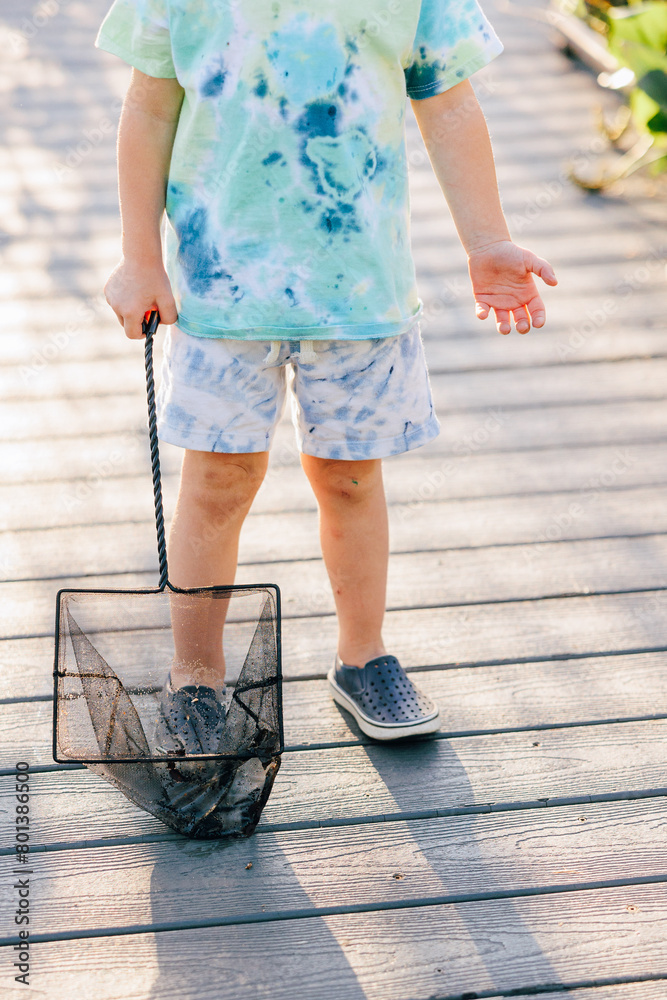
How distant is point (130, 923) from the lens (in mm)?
A: 1196

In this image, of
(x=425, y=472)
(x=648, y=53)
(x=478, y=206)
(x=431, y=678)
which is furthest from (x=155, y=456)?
(x=648, y=53)

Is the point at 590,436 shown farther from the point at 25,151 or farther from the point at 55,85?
the point at 55,85

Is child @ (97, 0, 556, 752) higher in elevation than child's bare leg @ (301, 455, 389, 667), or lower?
higher

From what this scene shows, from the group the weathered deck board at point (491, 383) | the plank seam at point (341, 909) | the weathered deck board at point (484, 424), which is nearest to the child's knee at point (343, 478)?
the plank seam at point (341, 909)

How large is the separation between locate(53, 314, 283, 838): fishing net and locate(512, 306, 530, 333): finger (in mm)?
453

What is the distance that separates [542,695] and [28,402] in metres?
1.38

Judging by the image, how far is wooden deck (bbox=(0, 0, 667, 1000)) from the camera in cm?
118

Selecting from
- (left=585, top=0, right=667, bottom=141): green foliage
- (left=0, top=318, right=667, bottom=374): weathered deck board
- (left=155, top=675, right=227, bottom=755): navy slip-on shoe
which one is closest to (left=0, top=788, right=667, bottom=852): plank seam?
(left=155, top=675, right=227, bottom=755): navy slip-on shoe

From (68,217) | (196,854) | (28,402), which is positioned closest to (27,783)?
(196,854)

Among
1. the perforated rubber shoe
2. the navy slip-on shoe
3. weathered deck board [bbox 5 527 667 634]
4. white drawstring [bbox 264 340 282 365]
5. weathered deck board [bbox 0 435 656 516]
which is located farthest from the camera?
weathered deck board [bbox 0 435 656 516]

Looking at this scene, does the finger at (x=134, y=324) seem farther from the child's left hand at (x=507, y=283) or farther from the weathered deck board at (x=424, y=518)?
the weathered deck board at (x=424, y=518)

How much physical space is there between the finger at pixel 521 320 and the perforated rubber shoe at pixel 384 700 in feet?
1.82

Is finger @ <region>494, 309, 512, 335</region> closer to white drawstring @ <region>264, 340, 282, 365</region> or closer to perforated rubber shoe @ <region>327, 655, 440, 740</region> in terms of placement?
white drawstring @ <region>264, 340, 282, 365</region>

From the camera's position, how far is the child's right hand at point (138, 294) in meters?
1.24
